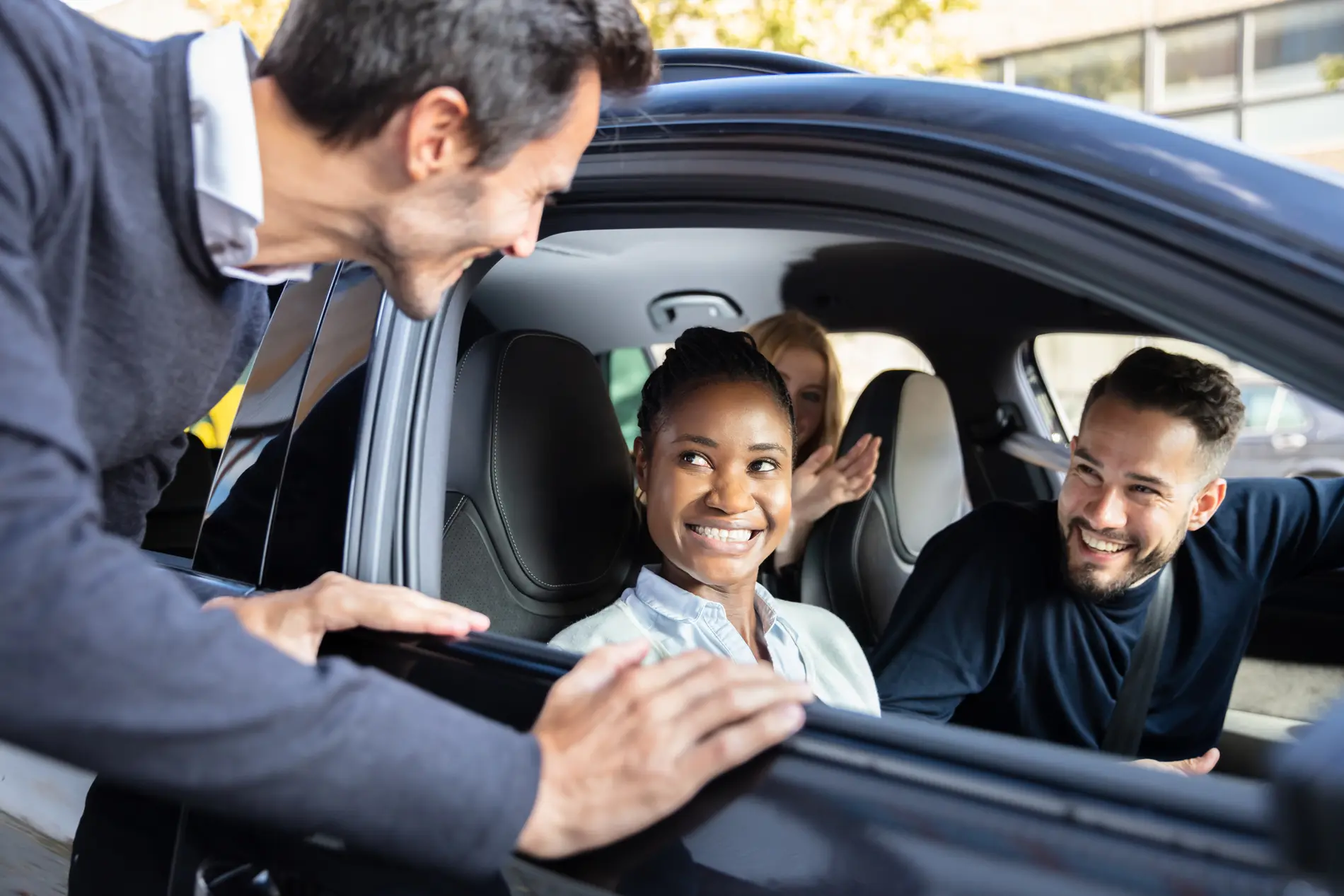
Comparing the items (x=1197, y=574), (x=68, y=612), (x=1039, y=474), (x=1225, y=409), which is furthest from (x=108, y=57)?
(x=1039, y=474)

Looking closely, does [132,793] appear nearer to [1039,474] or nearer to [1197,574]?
[1197,574]

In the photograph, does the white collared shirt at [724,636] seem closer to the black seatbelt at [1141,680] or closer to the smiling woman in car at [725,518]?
the smiling woman in car at [725,518]

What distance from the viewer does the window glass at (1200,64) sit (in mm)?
13812

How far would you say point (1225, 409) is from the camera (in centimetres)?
210

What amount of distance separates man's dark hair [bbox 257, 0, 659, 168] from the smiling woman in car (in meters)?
0.82

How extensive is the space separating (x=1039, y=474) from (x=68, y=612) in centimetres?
284

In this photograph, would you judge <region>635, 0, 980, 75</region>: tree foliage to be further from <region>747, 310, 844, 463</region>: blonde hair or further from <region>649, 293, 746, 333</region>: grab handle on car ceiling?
<region>649, 293, 746, 333</region>: grab handle on car ceiling

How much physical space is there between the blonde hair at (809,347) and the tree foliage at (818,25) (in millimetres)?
6120

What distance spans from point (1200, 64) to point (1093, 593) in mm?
13979

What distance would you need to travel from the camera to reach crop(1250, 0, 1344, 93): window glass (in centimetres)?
1317

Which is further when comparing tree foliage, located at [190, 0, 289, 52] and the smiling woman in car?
tree foliage, located at [190, 0, 289, 52]

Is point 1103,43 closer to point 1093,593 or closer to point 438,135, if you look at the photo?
point 1093,593

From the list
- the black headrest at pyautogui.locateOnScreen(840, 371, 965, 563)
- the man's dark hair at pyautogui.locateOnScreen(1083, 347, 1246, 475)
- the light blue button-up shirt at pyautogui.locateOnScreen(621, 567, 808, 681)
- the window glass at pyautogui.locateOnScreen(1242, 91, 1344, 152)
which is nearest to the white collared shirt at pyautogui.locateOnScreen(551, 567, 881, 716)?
the light blue button-up shirt at pyautogui.locateOnScreen(621, 567, 808, 681)

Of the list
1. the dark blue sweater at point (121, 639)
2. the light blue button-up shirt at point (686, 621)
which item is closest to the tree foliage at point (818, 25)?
the light blue button-up shirt at point (686, 621)
